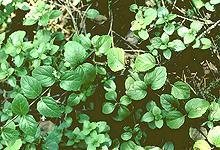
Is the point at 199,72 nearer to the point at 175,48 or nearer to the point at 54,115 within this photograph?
the point at 175,48

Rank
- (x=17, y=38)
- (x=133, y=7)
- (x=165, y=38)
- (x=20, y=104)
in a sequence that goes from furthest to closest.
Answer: (x=133, y=7) → (x=17, y=38) → (x=165, y=38) → (x=20, y=104)

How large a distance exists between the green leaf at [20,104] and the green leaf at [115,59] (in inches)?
18.6

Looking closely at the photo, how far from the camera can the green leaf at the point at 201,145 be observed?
1756mm

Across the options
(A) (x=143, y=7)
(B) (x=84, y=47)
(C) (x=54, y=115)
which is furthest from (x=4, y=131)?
(A) (x=143, y=7)

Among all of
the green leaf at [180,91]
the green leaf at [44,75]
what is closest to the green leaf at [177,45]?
the green leaf at [180,91]

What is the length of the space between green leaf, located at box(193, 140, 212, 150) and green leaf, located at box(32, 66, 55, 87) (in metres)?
0.80

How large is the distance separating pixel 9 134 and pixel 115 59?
0.67 meters

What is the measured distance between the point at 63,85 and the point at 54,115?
0.51 ft

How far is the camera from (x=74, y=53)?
1746 millimetres

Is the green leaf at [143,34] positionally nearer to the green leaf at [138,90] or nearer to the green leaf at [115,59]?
the green leaf at [115,59]

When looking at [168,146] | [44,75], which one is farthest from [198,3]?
[44,75]

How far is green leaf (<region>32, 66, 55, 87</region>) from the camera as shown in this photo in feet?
5.66

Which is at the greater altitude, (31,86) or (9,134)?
(31,86)

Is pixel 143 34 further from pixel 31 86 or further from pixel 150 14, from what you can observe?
pixel 31 86
